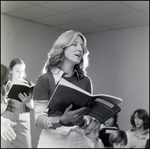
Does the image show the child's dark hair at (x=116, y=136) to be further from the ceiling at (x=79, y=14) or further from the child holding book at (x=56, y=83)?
the child holding book at (x=56, y=83)

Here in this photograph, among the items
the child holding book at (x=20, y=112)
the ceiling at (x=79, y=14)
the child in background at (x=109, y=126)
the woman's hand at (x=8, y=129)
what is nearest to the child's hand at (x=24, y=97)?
the child holding book at (x=20, y=112)

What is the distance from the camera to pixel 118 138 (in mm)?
1779

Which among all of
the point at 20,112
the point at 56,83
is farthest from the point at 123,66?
the point at 56,83

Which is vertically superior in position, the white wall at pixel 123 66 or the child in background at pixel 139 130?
the white wall at pixel 123 66

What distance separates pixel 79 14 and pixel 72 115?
58 centimetres

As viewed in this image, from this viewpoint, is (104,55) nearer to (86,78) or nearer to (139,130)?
(86,78)

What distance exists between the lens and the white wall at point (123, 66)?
3.07 ft

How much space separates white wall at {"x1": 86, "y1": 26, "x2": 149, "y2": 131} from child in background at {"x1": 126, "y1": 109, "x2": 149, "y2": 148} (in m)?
0.06

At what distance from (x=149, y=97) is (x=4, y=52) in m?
1.02

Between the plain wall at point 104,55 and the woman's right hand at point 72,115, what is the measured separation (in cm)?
11

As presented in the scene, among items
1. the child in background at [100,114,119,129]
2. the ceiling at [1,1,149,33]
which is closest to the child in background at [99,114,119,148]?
the child in background at [100,114,119,129]

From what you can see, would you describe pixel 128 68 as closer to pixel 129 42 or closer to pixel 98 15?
pixel 129 42

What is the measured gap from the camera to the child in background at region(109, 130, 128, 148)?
161 cm

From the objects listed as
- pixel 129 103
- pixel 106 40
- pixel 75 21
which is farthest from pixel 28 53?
pixel 129 103
